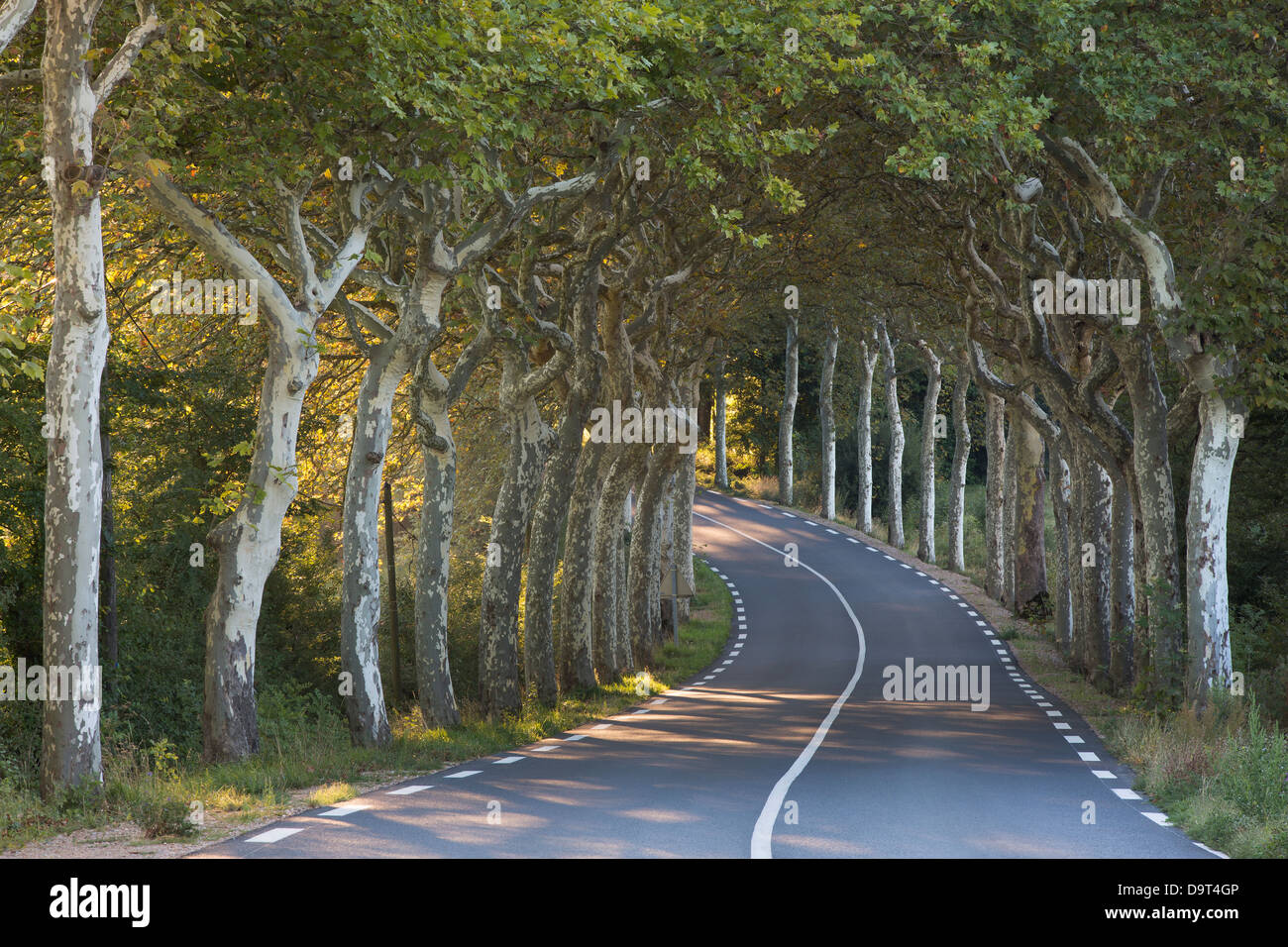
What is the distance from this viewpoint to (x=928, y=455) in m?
49.2

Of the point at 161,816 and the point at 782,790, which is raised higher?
the point at 161,816

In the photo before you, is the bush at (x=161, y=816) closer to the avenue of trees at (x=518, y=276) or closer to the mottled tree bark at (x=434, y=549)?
the avenue of trees at (x=518, y=276)

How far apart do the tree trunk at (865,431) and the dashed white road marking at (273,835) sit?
4521 centimetres

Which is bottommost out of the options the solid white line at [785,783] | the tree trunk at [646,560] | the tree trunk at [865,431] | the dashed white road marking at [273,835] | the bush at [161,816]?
the solid white line at [785,783]

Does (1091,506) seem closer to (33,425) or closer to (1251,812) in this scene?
(1251,812)

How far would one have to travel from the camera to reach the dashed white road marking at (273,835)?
9.41 meters

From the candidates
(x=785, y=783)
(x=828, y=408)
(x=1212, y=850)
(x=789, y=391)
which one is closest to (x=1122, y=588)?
(x=785, y=783)

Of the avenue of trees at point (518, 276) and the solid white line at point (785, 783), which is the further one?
the avenue of trees at point (518, 276)

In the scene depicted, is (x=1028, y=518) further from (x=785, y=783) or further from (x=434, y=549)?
(x=785, y=783)

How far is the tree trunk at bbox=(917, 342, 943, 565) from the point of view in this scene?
46219 millimetres

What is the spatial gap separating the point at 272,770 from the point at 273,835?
11.0 feet

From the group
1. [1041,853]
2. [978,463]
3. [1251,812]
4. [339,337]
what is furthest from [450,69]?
[978,463]

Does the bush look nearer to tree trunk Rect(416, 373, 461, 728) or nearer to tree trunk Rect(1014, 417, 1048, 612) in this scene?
tree trunk Rect(416, 373, 461, 728)

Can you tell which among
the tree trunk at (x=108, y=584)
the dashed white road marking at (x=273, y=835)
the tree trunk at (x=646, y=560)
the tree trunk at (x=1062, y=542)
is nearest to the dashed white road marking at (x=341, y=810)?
the dashed white road marking at (x=273, y=835)
